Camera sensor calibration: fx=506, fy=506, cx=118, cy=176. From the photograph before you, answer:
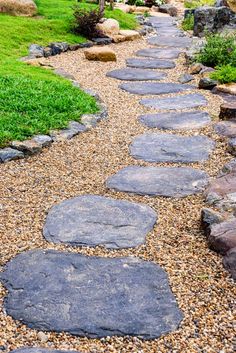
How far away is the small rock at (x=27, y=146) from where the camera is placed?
16.5ft

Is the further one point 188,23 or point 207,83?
point 188,23

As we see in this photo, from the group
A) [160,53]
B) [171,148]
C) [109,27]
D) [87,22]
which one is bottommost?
[160,53]

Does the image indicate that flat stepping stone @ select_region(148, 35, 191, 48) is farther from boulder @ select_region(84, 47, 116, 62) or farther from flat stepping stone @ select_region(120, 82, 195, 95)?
flat stepping stone @ select_region(120, 82, 195, 95)

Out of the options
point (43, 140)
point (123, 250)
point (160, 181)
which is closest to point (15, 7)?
point (43, 140)

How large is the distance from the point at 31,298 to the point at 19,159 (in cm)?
238

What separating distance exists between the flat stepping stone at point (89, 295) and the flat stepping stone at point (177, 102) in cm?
387

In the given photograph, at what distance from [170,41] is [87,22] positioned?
2151 millimetres

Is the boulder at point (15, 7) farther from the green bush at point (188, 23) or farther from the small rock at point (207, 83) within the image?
the small rock at point (207, 83)

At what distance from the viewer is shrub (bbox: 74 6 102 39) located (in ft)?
37.7

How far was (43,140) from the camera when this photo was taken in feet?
17.3

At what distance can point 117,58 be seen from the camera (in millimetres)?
10258

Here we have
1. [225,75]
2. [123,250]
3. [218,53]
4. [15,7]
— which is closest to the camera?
[123,250]

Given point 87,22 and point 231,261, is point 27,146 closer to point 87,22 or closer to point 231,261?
point 231,261

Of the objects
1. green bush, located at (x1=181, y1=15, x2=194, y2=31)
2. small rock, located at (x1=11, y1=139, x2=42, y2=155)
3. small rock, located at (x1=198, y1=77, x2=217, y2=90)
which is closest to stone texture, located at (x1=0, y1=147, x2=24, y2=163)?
small rock, located at (x1=11, y1=139, x2=42, y2=155)
